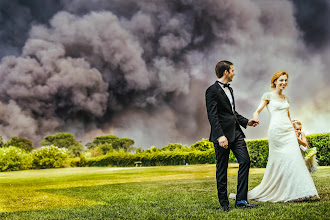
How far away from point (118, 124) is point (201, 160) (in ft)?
77.8

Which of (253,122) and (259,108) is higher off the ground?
(259,108)

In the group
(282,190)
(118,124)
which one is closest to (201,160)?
(282,190)

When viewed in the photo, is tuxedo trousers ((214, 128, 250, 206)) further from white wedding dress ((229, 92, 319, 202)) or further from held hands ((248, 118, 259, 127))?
white wedding dress ((229, 92, 319, 202))

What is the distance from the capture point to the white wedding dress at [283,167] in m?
5.14

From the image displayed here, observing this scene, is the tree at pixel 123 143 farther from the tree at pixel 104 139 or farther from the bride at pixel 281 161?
the bride at pixel 281 161

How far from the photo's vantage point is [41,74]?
145 feet

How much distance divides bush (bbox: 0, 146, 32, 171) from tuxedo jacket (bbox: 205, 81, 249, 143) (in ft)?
81.8

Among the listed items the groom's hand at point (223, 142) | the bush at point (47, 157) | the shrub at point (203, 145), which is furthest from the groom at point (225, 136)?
the bush at point (47, 157)

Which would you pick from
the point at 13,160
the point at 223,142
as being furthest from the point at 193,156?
the point at 223,142

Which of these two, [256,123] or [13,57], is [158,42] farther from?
[256,123]

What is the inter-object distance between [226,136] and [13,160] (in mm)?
26599

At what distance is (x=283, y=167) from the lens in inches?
210

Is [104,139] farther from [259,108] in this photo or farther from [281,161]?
[281,161]

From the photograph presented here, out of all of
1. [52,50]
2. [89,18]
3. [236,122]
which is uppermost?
[89,18]
